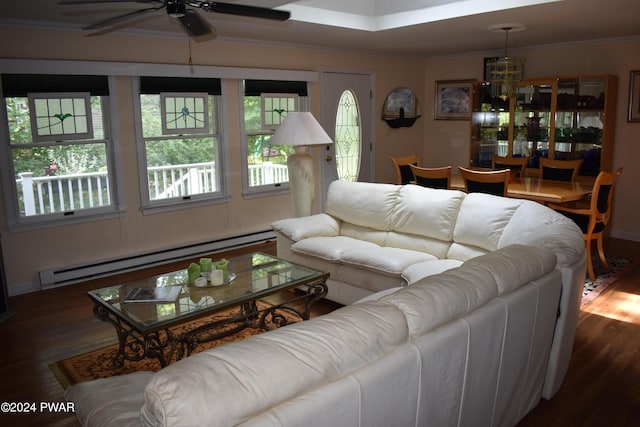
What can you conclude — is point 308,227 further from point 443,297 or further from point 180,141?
point 443,297

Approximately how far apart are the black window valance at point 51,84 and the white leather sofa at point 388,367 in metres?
3.28

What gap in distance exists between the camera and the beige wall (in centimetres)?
454

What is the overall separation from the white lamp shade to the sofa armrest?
0.67 m

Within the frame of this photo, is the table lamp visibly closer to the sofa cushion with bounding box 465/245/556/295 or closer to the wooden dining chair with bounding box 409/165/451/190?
the wooden dining chair with bounding box 409/165/451/190

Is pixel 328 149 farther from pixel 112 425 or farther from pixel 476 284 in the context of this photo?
pixel 112 425

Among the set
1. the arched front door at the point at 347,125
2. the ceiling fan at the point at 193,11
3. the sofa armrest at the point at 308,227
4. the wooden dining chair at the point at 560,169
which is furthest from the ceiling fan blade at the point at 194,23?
the wooden dining chair at the point at 560,169

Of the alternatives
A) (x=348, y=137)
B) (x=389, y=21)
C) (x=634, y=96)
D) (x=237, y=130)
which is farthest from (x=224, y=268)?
(x=634, y=96)

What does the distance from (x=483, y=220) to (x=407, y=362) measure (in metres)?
2.16

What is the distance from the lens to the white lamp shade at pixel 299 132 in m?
4.50

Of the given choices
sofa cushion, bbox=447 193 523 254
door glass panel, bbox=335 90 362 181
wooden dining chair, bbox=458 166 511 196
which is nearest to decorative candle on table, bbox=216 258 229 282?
sofa cushion, bbox=447 193 523 254

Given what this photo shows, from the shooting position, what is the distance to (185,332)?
3.14m

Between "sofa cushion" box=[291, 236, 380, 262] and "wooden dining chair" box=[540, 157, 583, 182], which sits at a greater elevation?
"wooden dining chair" box=[540, 157, 583, 182]

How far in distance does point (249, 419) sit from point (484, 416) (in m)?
1.27

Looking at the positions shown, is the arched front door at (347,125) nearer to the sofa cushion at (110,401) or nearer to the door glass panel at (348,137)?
the door glass panel at (348,137)
